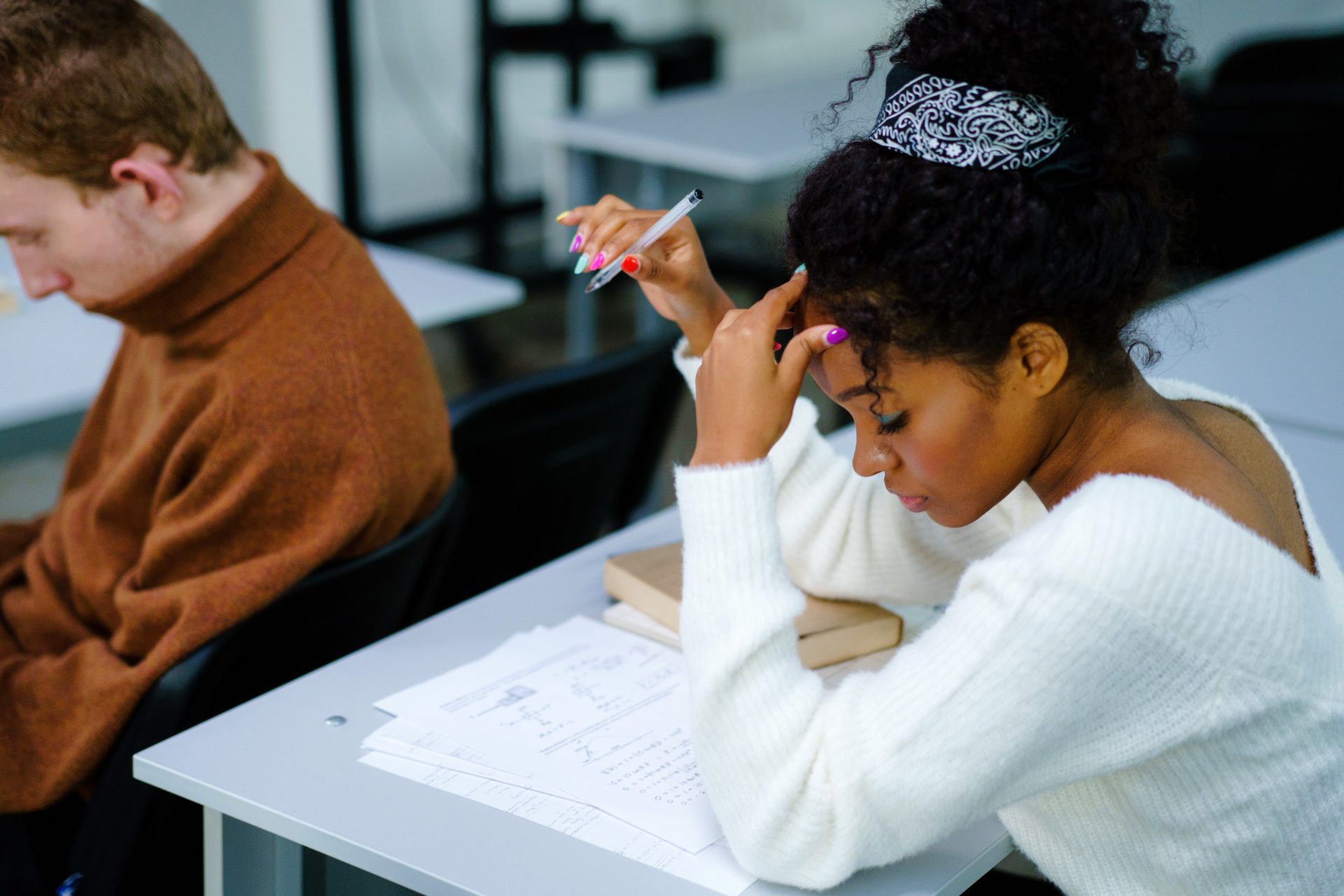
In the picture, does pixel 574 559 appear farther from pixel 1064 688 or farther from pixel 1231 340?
pixel 1231 340

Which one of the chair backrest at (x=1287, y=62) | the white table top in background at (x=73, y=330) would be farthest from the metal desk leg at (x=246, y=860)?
the chair backrest at (x=1287, y=62)

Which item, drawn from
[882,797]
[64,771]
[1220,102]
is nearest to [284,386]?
[64,771]

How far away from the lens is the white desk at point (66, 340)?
6.00ft

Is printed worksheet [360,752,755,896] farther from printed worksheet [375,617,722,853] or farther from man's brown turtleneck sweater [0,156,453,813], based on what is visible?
man's brown turtleneck sweater [0,156,453,813]

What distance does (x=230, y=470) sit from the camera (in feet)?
4.49

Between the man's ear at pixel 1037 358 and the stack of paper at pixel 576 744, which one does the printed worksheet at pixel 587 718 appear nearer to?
the stack of paper at pixel 576 744

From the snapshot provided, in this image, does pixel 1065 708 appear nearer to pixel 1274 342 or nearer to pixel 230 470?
pixel 230 470

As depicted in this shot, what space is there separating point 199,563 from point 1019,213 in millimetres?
896

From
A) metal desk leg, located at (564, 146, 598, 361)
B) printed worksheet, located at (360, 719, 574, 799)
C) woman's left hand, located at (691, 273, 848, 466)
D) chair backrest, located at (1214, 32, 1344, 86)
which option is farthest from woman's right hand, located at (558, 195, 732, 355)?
chair backrest, located at (1214, 32, 1344, 86)

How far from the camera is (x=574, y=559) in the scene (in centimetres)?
146

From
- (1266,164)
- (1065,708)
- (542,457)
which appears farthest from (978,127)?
(1266,164)

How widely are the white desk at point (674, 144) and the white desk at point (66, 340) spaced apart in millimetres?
839

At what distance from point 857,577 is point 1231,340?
3.54 ft

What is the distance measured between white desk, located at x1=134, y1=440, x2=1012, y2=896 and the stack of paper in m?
0.02
